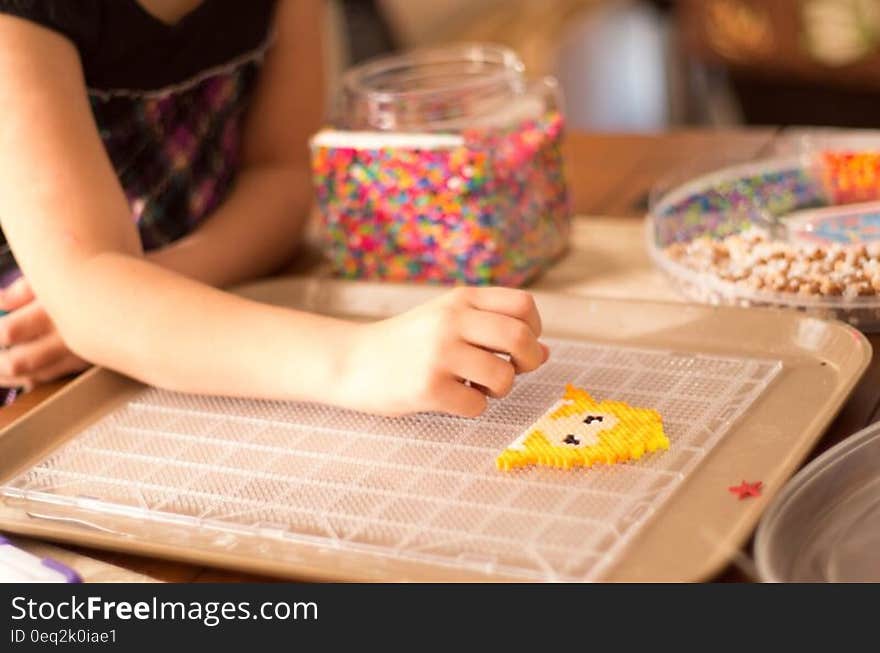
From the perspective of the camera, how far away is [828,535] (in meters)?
0.64

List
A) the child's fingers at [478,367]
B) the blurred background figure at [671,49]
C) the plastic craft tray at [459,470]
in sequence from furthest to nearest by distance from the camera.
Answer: the blurred background figure at [671,49], the child's fingers at [478,367], the plastic craft tray at [459,470]

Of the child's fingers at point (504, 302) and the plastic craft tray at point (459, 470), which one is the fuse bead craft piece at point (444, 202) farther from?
the child's fingers at point (504, 302)

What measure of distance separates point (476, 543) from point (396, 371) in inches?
5.7

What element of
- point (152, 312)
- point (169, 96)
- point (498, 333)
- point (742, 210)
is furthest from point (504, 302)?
point (169, 96)

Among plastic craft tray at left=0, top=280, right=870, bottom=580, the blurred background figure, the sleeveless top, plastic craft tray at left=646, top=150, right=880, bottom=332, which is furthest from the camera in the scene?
the blurred background figure

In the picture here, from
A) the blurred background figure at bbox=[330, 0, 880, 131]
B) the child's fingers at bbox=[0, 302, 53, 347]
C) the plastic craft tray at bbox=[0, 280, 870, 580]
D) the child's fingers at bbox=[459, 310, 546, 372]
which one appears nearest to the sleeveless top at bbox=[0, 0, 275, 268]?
the child's fingers at bbox=[0, 302, 53, 347]

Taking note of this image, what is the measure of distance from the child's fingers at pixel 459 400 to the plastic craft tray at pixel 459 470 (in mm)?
18

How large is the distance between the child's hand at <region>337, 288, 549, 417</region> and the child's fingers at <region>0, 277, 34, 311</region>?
31 centimetres

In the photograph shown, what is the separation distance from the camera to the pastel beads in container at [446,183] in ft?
3.18

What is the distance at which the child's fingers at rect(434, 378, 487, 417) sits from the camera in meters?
0.73

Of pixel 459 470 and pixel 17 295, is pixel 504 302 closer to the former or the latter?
pixel 459 470

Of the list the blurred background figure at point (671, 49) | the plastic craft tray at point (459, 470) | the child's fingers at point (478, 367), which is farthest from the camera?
the blurred background figure at point (671, 49)

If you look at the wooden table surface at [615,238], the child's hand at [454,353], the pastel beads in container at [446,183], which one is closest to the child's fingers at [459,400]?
the child's hand at [454,353]

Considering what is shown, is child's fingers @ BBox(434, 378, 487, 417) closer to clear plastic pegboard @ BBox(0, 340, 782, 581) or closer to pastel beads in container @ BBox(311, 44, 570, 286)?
clear plastic pegboard @ BBox(0, 340, 782, 581)
